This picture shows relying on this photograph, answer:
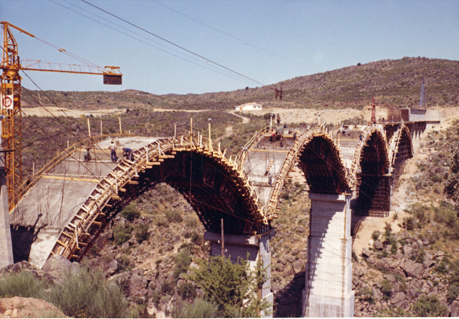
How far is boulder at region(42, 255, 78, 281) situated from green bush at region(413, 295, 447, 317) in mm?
34761

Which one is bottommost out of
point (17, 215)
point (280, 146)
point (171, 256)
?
point (171, 256)

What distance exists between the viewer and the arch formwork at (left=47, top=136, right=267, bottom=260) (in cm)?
1634

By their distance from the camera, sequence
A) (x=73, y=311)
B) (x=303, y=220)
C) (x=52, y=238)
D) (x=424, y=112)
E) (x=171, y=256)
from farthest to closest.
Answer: (x=424, y=112) → (x=303, y=220) → (x=171, y=256) → (x=52, y=238) → (x=73, y=311)

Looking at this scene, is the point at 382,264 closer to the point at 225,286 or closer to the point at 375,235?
the point at 375,235

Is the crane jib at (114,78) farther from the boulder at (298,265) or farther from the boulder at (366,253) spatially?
the boulder at (366,253)

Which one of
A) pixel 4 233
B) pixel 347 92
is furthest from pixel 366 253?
pixel 347 92

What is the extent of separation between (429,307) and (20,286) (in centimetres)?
3757

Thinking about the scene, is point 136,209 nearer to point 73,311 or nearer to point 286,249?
point 286,249

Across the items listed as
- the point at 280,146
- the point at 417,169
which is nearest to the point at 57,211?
the point at 280,146

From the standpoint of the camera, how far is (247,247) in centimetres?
3059

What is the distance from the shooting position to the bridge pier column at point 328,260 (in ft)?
136

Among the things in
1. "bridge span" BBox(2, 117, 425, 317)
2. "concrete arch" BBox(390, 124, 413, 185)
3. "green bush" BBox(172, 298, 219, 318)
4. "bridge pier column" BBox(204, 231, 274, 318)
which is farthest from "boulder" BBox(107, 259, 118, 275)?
"concrete arch" BBox(390, 124, 413, 185)

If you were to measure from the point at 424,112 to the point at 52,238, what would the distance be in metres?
68.0

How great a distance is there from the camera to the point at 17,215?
17.3m
